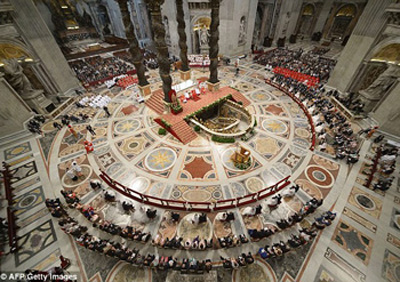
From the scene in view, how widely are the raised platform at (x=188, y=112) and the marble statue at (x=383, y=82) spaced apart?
10.4 meters

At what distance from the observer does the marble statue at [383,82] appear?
1277 cm

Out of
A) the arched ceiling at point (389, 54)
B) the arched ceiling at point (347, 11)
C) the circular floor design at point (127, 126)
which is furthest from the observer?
the arched ceiling at point (347, 11)

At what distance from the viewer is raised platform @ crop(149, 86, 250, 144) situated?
563 inches

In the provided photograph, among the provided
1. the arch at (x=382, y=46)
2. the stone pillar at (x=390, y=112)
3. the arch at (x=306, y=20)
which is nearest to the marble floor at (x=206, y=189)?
the stone pillar at (x=390, y=112)

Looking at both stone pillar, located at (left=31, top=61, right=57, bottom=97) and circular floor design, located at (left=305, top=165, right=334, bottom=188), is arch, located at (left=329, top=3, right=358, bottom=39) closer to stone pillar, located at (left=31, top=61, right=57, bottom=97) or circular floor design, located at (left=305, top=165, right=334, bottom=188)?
circular floor design, located at (left=305, top=165, right=334, bottom=188)

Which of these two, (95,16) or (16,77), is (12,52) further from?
(95,16)

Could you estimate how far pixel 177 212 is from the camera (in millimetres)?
9414

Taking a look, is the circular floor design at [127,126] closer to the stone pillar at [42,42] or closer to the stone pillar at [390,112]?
the stone pillar at [42,42]

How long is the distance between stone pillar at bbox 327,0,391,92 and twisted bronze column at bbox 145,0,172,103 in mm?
16816

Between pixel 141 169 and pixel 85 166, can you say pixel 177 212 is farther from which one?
pixel 85 166

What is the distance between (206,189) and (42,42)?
21.4 m

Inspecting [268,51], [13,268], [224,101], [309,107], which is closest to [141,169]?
[13,268]

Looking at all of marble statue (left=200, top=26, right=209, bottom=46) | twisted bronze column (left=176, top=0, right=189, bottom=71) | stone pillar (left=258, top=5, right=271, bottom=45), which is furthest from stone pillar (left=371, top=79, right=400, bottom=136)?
stone pillar (left=258, top=5, right=271, bottom=45)

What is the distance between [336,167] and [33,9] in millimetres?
28509
